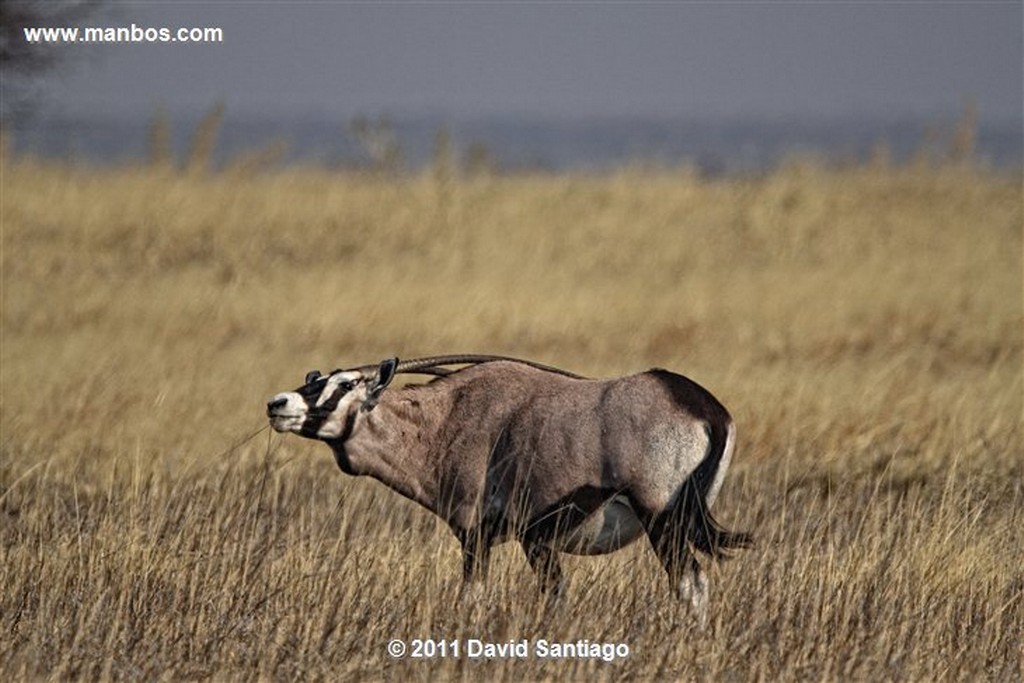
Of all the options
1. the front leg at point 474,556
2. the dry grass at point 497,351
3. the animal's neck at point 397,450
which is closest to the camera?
the dry grass at point 497,351

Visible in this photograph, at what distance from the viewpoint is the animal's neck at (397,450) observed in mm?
7480

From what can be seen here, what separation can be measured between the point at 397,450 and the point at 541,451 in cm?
64

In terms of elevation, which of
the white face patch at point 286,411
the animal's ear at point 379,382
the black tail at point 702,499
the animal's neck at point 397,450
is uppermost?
the animal's ear at point 379,382

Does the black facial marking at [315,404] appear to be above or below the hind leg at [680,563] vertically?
above

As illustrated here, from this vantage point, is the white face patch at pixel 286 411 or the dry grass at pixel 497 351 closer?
the dry grass at pixel 497 351

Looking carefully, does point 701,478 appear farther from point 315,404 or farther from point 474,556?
point 315,404

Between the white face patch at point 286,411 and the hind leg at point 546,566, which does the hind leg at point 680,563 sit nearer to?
the hind leg at point 546,566

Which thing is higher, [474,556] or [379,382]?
[379,382]

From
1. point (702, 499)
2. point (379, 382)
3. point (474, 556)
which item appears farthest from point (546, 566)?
point (379, 382)

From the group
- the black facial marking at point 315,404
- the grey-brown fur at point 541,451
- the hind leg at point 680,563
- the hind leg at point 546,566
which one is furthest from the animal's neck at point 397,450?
the hind leg at point 680,563

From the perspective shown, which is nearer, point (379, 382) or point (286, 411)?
point (286, 411)

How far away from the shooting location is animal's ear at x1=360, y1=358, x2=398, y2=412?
7.23 m

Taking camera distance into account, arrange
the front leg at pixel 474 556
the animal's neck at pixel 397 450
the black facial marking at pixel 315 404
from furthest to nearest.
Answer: the animal's neck at pixel 397 450 < the black facial marking at pixel 315 404 < the front leg at pixel 474 556

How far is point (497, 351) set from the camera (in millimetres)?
13969
